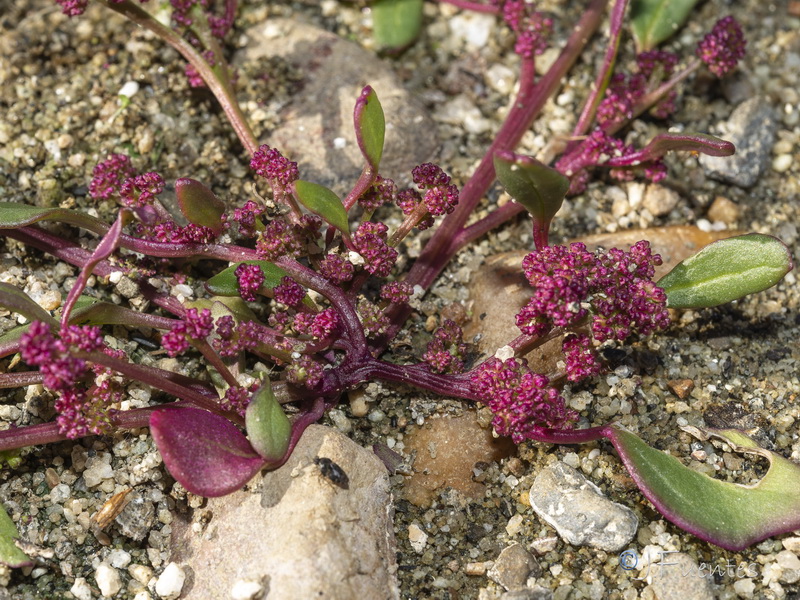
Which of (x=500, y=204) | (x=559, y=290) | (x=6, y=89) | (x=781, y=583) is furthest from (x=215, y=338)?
(x=781, y=583)

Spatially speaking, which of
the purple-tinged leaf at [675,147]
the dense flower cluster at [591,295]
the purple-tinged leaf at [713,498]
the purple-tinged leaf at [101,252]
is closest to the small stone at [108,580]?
the purple-tinged leaf at [101,252]

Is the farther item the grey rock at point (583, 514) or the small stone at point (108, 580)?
the grey rock at point (583, 514)

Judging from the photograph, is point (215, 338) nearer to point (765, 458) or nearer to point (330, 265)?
point (330, 265)

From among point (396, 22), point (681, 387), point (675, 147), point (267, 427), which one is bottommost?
point (681, 387)

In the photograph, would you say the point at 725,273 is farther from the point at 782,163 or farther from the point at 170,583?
the point at 170,583

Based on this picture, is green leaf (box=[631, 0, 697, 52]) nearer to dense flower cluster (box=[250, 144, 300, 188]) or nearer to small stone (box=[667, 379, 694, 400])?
small stone (box=[667, 379, 694, 400])

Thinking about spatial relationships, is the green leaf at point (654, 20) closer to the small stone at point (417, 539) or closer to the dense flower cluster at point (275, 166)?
the dense flower cluster at point (275, 166)

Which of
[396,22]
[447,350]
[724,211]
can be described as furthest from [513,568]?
[396,22]
